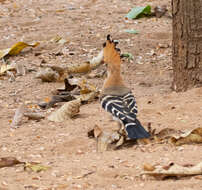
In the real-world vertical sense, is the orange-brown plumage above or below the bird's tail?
above

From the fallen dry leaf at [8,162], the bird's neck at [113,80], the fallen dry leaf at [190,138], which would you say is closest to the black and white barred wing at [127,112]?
the fallen dry leaf at [190,138]

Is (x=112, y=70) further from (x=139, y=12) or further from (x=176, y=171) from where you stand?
(x=139, y=12)

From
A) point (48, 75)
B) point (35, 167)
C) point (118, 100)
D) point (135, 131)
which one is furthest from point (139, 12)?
point (35, 167)

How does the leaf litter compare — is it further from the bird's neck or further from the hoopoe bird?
the bird's neck

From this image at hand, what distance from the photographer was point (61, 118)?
19.6ft

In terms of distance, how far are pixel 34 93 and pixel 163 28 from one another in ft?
12.6

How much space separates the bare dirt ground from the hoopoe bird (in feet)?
0.63

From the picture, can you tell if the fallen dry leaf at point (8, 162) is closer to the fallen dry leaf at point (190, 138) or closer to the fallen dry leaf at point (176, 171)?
the fallen dry leaf at point (176, 171)

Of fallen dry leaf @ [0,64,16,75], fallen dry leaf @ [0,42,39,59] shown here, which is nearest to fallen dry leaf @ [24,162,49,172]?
fallen dry leaf @ [0,64,16,75]

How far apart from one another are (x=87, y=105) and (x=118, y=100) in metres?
1.64

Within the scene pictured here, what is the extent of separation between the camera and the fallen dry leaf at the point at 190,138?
467cm

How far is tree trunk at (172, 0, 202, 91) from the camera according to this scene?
6680 millimetres

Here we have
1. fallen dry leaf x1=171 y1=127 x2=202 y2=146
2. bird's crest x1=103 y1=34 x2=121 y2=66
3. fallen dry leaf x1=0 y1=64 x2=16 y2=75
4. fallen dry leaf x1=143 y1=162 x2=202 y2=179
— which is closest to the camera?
fallen dry leaf x1=143 y1=162 x2=202 y2=179

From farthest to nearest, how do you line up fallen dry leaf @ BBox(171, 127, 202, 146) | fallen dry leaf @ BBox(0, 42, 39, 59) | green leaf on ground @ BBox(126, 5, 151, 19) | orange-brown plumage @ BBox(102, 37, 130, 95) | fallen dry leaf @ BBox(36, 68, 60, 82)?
green leaf on ground @ BBox(126, 5, 151, 19), fallen dry leaf @ BBox(0, 42, 39, 59), fallen dry leaf @ BBox(36, 68, 60, 82), orange-brown plumage @ BBox(102, 37, 130, 95), fallen dry leaf @ BBox(171, 127, 202, 146)
